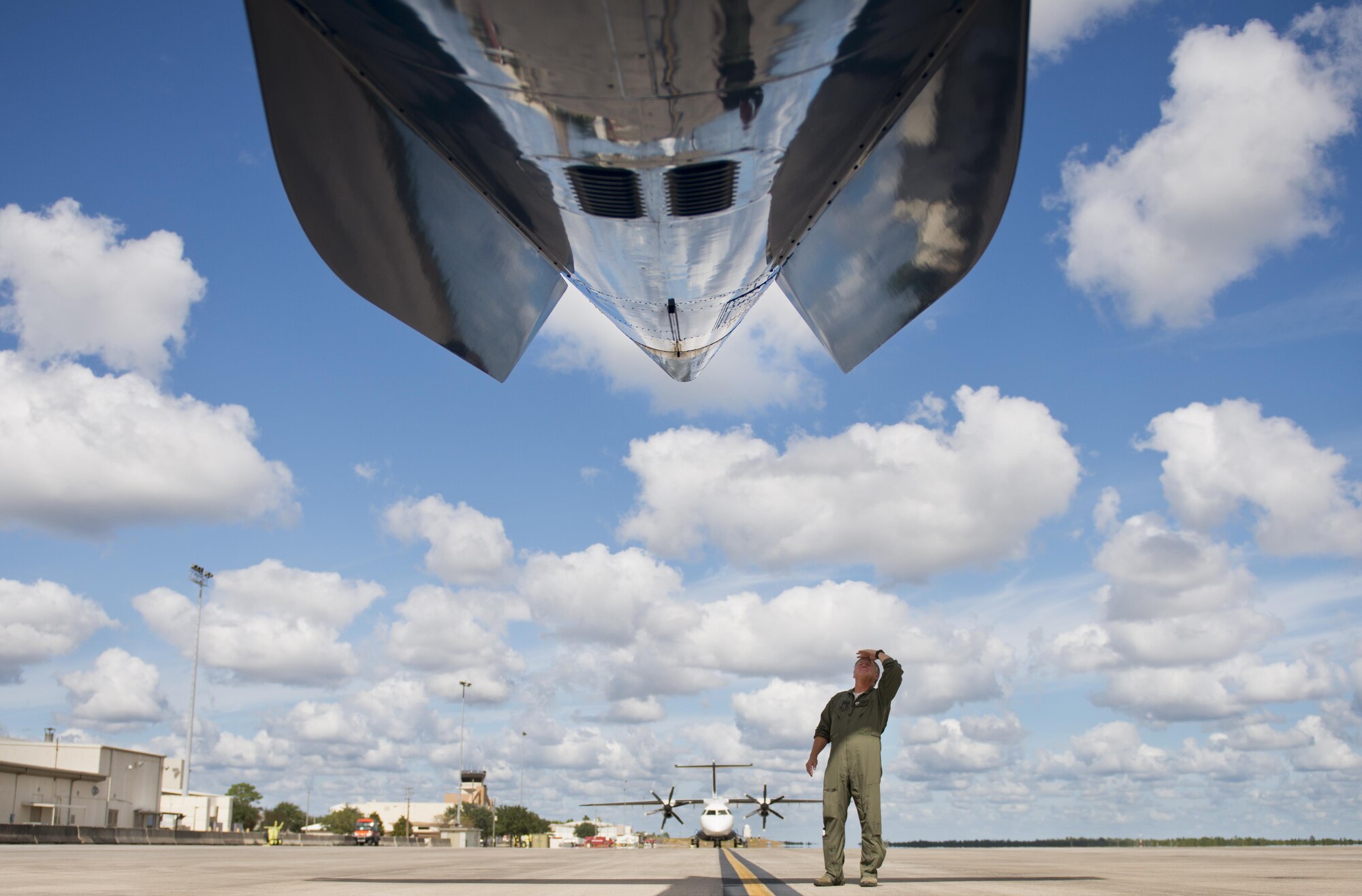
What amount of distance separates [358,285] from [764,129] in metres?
2.88

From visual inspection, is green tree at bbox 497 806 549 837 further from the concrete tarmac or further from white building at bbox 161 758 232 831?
the concrete tarmac

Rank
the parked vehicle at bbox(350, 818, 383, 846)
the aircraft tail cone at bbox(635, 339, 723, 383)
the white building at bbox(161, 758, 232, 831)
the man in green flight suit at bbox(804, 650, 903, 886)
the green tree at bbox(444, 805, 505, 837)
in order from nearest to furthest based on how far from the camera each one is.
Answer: the man in green flight suit at bbox(804, 650, 903, 886) → the aircraft tail cone at bbox(635, 339, 723, 383) → the parked vehicle at bbox(350, 818, 383, 846) → the white building at bbox(161, 758, 232, 831) → the green tree at bbox(444, 805, 505, 837)

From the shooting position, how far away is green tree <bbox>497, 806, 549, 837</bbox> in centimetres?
14475

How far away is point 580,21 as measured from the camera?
13.6 ft

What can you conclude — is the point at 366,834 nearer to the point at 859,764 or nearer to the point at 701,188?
the point at 859,764

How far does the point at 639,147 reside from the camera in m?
5.11

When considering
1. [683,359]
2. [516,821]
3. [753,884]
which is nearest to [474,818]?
[516,821]

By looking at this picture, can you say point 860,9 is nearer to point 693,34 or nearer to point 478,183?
point 693,34

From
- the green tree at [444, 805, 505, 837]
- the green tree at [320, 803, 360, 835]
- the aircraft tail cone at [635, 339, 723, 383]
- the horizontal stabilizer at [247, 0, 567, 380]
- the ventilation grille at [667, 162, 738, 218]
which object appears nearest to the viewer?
the horizontal stabilizer at [247, 0, 567, 380]

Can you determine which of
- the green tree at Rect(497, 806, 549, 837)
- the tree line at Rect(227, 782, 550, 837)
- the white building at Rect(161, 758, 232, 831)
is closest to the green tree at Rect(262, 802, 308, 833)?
the tree line at Rect(227, 782, 550, 837)

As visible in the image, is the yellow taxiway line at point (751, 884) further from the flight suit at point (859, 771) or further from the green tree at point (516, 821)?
the green tree at point (516, 821)

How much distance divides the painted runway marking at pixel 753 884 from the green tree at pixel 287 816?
172918 millimetres

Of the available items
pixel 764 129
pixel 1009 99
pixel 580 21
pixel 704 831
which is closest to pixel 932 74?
pixel 1009 99

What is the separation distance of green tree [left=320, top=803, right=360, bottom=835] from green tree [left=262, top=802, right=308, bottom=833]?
5.50 m
